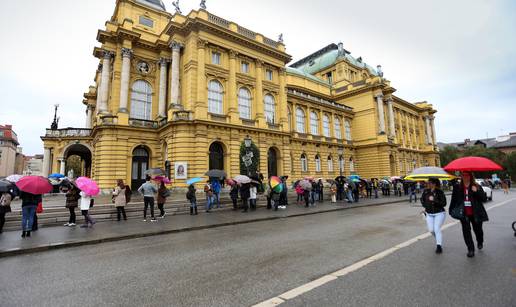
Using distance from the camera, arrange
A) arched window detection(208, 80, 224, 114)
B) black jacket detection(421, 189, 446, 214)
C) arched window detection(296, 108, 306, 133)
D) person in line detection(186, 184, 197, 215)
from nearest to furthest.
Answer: black jacket detection(421, 189, 446, 214) < person in line detection(186, 184, 197, 215) < arched window detection(208, 80, 224, 114) < arched window detection(296, 108, 306, 133)

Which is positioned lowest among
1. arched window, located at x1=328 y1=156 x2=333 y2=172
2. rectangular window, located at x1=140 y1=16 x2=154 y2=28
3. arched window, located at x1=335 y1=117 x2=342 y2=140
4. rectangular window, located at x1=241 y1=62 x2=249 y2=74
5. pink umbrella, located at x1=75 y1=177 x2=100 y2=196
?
pink umbrella, located at x1=75 y1=177 x2=100 y2=196

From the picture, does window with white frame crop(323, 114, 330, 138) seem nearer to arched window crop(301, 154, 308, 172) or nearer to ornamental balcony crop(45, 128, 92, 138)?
arched window crop(301, 154, 308, 172)

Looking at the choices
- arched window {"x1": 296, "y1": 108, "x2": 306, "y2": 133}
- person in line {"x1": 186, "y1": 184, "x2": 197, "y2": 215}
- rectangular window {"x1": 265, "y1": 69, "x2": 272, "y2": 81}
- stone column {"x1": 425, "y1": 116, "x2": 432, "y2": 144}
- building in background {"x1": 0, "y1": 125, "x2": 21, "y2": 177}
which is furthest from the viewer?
building in background {"x1": 0, "y1": 125, "x2": 21, "y2": 177}

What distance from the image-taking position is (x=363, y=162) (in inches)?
1644

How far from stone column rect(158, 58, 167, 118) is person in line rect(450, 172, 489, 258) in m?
24.6

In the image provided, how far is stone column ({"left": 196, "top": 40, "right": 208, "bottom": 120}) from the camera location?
2279 centimetres

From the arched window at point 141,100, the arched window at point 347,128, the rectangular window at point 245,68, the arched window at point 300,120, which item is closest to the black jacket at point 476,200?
the rectangular window at point 245,68

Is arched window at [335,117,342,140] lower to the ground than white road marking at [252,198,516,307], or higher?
higher

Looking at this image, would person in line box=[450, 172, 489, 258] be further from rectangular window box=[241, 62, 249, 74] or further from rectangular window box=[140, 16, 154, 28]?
rectangular window box=[140, 16, 154, 28]

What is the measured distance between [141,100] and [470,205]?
90.6 ft

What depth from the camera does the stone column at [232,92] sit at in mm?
24766

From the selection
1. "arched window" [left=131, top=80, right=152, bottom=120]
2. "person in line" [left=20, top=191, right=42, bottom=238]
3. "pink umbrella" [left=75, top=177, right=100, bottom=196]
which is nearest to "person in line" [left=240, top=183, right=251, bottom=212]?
"pink umbrella" [left=75, top=177, right=100, bottom=196]

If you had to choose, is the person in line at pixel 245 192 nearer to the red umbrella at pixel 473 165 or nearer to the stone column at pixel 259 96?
the red umbrella at pixel 473 165

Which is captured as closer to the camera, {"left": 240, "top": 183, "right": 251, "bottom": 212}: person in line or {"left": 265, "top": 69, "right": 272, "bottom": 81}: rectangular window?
{"left": 240, "top": 183, "right": 251, "bottom": 212}: person in line
